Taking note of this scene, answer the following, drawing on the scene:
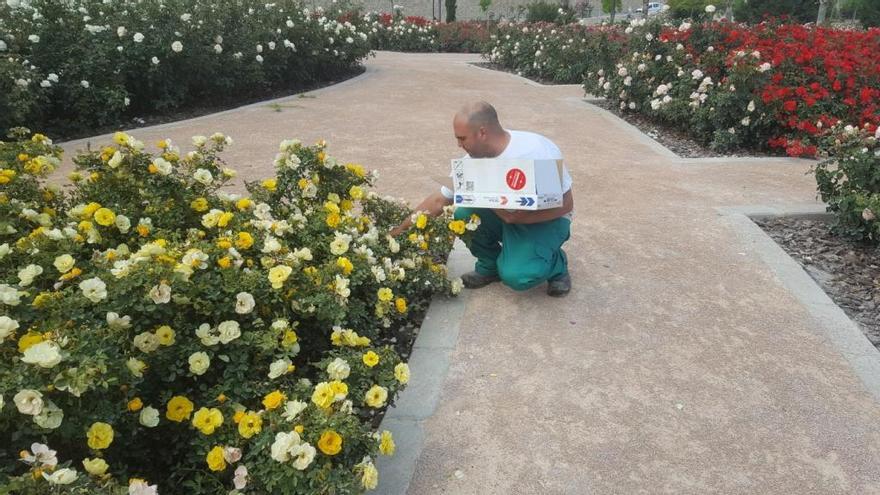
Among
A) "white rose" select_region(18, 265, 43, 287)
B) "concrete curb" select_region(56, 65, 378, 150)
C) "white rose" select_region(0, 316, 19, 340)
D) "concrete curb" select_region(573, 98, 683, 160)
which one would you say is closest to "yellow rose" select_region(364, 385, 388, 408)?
"white rose" select_region(0, 316, 19, 340)

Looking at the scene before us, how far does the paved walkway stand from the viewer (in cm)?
227

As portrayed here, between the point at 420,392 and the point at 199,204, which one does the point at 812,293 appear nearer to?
the point at 420,392

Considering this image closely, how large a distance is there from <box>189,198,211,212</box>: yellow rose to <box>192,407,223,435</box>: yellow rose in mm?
1240

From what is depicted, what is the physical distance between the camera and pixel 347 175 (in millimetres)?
3430

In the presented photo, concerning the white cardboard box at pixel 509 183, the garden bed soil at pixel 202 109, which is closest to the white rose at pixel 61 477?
the white cardboard box at pixel 509 183

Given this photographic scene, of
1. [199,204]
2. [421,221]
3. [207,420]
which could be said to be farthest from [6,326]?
[421,221]

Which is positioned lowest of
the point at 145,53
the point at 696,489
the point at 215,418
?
the point at 696,489

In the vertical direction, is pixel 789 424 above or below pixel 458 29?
below

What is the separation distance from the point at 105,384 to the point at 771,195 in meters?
5.10

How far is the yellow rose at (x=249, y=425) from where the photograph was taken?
5.93ft

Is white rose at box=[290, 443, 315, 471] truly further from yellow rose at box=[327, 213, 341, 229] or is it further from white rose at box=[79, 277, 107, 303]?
yellow rose at box=[327, 213, 341, 229]

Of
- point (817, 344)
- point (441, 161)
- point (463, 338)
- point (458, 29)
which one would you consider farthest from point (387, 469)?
point (458, 29)

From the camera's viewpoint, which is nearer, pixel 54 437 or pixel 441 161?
pixel 54 437

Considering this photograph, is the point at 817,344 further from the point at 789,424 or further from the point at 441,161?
the point at 441,161
